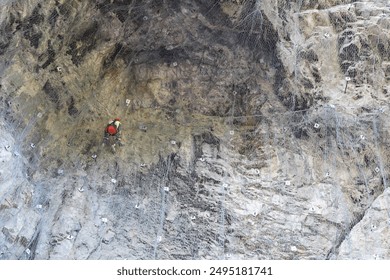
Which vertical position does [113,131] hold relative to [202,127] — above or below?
above

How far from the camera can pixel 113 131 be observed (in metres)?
11.5

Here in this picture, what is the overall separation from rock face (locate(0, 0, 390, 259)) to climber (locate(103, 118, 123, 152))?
0.49 feet

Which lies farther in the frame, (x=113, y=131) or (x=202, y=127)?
(x=202, y=127)

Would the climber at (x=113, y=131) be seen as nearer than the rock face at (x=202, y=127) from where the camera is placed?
No

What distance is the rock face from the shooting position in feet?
35.8

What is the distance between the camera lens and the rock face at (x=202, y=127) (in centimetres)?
1090

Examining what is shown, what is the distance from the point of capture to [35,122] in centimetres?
1102

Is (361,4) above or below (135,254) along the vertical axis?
above

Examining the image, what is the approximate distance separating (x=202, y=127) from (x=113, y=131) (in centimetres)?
143

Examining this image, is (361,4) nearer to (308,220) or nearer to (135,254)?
(308,220)

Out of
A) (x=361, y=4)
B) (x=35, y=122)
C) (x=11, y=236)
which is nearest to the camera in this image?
(x=11, y=236)

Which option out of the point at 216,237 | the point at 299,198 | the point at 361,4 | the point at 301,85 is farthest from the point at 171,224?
the point at 361,4

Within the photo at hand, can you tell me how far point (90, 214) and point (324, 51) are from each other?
437cm

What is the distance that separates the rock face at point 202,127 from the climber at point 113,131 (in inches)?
5.9
